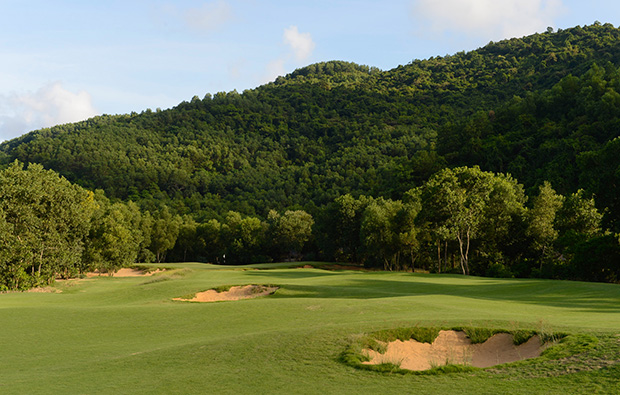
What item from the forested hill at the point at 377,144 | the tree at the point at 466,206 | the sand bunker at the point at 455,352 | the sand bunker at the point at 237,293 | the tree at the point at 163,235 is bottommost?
the sand bunker at the point at 237,293

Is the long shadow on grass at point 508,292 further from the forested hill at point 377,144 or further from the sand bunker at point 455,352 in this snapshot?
the forested hill at point 377,144

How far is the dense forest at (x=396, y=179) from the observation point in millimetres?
48906

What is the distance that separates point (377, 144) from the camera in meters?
161

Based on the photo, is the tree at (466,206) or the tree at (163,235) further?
the tree at (163,235)

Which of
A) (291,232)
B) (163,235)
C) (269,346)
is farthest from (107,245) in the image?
(269,346)

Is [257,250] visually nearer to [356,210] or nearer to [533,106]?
[356,210]

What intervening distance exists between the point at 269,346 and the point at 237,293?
740 inches

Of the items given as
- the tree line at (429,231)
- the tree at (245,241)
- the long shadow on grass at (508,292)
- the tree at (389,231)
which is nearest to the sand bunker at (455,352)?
the long shadow on grass at (508,292)

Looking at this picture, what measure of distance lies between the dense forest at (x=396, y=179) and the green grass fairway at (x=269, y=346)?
75.8 feet

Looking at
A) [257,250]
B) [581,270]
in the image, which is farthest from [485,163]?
[581,270]

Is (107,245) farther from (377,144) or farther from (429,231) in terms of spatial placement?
(377,144)

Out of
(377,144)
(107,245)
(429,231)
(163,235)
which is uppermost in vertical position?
(377,144)

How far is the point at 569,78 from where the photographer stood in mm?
103750

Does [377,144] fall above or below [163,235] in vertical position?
above
